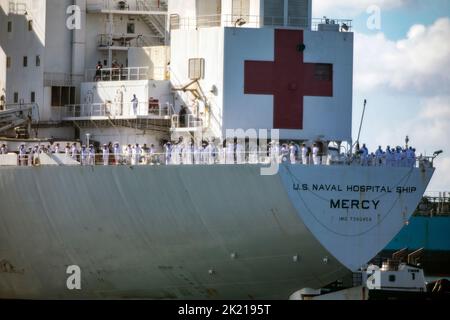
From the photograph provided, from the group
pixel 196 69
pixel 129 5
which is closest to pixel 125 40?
pixel 129 5

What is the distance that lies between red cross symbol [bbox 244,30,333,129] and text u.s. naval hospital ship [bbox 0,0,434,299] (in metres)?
0.04

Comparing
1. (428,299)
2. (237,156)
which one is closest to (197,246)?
(237,156)

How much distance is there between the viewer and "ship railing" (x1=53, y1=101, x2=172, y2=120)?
60938 mm

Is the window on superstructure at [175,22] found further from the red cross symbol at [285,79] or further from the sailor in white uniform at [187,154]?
the sailor in white uniform at [187,154]

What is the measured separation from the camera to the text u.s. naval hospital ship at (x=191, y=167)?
55.6 metres

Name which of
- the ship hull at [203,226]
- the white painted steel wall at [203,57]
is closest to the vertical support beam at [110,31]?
the white painted steel wall at [203,57]

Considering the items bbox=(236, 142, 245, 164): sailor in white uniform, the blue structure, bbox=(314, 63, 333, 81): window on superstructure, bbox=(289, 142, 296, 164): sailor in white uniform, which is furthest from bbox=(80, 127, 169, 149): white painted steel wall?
the blue structure

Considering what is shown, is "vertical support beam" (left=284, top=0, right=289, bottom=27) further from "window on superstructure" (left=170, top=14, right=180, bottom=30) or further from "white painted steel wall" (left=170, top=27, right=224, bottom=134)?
"window on superstructure" (left=170, top=14, right=180, bottom=30)

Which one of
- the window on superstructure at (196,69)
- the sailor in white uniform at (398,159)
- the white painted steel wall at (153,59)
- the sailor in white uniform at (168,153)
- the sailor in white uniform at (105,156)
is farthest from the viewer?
the white painted steel wall at (153,59)

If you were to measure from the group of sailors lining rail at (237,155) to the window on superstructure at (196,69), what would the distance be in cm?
211

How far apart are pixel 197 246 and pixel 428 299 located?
6.73m
